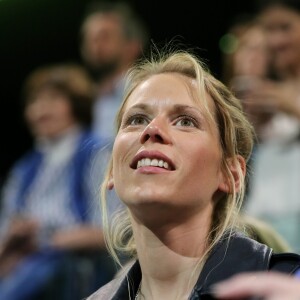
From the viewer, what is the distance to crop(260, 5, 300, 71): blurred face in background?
4.13 metres

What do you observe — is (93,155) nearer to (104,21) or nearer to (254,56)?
(254,56)

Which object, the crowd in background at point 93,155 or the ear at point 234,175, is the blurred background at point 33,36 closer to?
the crowd in background at point 93,155

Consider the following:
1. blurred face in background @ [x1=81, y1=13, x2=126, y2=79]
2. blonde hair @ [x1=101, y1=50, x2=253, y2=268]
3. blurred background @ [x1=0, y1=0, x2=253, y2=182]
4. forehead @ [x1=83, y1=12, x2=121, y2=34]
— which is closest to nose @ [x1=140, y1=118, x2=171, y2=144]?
blonde hair @ [x1=101, y1=50, x2=253, y2=268]

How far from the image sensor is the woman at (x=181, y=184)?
7.15 feet

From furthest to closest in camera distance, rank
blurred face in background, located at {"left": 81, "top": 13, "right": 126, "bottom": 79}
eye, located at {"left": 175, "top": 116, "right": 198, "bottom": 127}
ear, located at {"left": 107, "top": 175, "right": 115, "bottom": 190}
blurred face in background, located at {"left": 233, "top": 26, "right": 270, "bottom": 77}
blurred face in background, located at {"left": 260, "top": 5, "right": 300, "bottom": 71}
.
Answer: blurred face in background, located at {"left": 81, "top": 13, "right": 126, "bottom": 79} → blurred face in background, located at {"left": 233, "top": 26, "right": 270, "bottom": 77} → blurred face in background, located at {"left": 260, "top": 5, "right": 300, "bottom": 71} → ear, located at {"left": 107, "top": 175, "right": 115, "bottom": 190} → eye, located at {"left": 175, "top": 116, "right": 198, "bottom": 127}

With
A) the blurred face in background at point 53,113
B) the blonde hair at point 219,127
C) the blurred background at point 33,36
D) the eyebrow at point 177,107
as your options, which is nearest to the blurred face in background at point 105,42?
the blurred face in background at point 53,113

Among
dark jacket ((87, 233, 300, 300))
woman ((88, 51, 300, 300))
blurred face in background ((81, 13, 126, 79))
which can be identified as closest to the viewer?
dark jacket ((87, 233, 300, 300))

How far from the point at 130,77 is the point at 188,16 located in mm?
3538

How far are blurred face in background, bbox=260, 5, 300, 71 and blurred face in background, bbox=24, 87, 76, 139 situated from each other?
45.0 inches

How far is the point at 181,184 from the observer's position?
221cm

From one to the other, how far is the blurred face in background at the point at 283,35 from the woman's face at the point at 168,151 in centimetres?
184

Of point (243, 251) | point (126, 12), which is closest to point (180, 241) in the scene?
point (243, 251)

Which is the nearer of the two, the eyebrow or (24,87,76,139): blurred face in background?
the eyebrow

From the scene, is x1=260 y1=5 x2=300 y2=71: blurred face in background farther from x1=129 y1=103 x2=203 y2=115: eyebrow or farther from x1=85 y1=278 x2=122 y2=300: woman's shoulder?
x1=85 y1=278 x2=122 y2=300: woman's shoulder
